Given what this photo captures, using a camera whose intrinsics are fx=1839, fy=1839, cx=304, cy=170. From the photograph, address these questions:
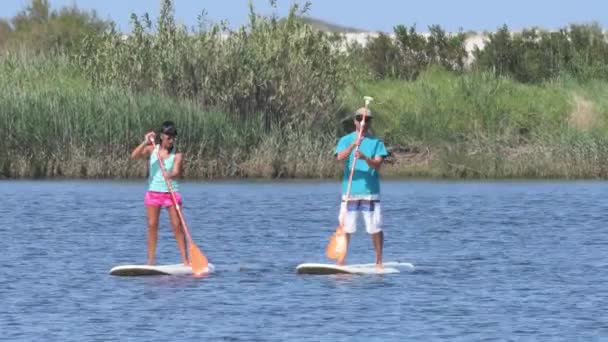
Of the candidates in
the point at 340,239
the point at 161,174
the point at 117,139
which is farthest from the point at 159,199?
the point at 117,139

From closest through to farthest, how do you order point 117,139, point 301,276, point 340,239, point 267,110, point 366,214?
point 366,214 → point 301,276 → point 340,239 → point 117,139 → point 267,110

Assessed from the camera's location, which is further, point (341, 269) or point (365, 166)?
point (341, 269)

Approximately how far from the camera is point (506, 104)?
47188 mm

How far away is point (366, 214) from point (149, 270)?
8.29 feet

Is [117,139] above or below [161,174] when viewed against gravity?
above

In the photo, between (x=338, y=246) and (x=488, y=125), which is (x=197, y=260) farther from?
(x=488, y=125)

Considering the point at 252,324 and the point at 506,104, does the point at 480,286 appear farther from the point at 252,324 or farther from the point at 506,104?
the point at 506,104

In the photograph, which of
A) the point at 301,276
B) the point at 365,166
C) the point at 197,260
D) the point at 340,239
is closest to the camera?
the point at 365,166

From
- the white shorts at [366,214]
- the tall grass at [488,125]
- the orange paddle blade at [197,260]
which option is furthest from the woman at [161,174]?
the tall grass at [488,125]

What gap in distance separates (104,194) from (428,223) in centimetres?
901

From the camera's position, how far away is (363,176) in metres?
20.6

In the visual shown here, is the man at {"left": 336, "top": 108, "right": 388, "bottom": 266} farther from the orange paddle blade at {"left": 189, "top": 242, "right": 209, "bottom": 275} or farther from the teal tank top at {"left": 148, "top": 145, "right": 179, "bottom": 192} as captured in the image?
the teal tank top at {"left": 148, "top": 145, "right": 179, "bottom": 192}

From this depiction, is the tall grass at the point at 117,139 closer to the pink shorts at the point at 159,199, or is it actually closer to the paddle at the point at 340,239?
the paddle at the point at 340,239

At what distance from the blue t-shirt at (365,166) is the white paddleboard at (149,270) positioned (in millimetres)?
1990
